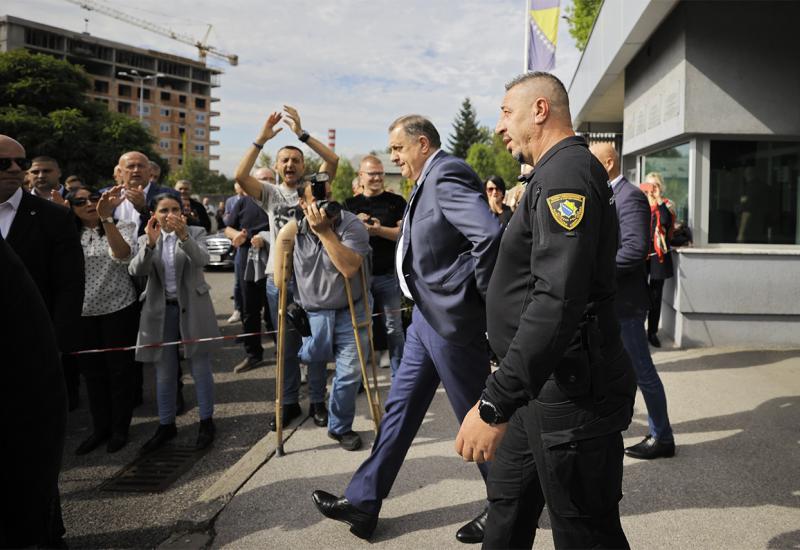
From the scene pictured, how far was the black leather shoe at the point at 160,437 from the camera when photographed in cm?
499

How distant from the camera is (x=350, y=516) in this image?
138 inches

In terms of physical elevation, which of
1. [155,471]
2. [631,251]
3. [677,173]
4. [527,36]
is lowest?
[155,471]

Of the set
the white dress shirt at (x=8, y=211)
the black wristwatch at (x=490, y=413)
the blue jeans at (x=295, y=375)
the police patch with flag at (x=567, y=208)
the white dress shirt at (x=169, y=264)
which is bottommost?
the blue jeans at (x=295, y=375)

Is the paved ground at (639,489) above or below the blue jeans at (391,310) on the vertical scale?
below

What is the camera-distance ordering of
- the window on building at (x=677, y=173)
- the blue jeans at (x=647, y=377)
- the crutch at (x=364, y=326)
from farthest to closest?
the window on building at (x=677, y=173)
the crutch at (x=364, y=326)
the blue jeans at (x=647, y=377)

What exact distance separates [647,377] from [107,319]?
13.5 feet

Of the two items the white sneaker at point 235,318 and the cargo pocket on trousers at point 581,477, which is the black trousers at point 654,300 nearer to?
the white sneaker at point 235,318

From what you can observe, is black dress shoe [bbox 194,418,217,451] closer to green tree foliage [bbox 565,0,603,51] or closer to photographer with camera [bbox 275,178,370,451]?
photographer with camera [bbox 275,178,370,451]

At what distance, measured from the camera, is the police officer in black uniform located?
204 cm

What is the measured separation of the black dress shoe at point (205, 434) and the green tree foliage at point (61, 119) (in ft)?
137

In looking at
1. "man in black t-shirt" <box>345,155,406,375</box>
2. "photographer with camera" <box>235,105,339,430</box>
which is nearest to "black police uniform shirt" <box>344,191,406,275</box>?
"man in black t-shirt" <box>345,155,406,375</box>

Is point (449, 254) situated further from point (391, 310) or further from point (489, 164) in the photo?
point (489, 164)

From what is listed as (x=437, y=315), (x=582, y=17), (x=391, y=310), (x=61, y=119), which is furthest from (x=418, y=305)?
(x=61, y=119)

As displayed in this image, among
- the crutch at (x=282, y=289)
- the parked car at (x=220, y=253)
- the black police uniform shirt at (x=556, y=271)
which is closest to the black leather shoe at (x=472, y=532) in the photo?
the black police uniform shirt at (x=556, y=271)
